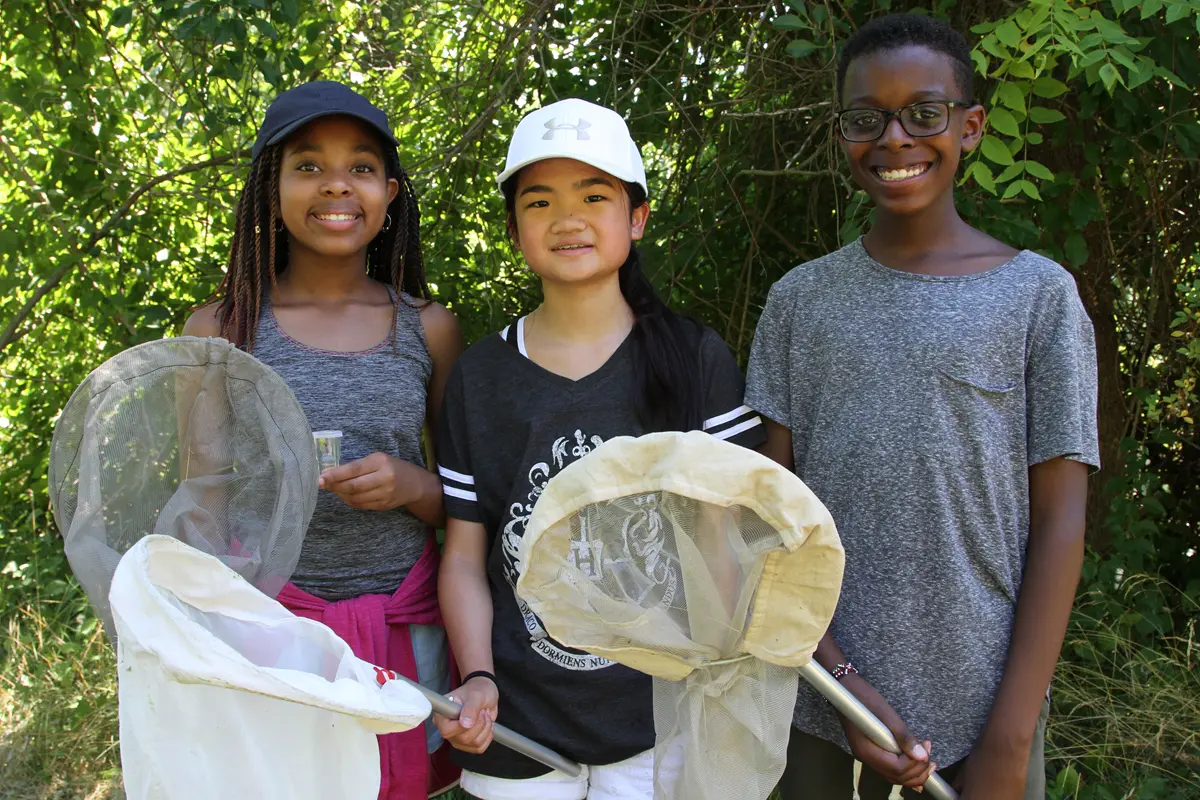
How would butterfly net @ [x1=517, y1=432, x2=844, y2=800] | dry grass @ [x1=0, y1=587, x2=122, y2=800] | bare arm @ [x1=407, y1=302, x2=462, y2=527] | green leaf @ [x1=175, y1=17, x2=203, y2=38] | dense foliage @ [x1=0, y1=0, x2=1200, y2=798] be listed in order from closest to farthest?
butterfly net @ [x1=517, y1=432, x2=844, y2=800] → bare arm @ [x1=407, y1=302, x2=462, y2=527] → green leaf @ [x1=175, y1=17, x2=203, y2=38] → dense foliage @ [x1=0, y1=0, x2=1200, y2=798] → dry grass @ [x1=0, y1=587, x2=122, y2=800]

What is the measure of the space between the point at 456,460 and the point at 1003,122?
139cm

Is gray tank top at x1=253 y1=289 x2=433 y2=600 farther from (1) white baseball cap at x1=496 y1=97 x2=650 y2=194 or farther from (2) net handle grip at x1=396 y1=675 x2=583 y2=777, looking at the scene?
(1) white baseball cap at x1=496 y1=97 x2=650 y2=194

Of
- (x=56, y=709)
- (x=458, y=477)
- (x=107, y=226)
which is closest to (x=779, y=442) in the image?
(x=458, y=477)

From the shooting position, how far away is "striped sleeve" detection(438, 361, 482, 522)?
7.22ft

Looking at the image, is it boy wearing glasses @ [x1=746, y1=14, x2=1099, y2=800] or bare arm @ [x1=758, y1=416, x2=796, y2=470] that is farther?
bare arm @ [x1=758, y1=416, x2=796, y2=470]

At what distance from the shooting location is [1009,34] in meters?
2.40

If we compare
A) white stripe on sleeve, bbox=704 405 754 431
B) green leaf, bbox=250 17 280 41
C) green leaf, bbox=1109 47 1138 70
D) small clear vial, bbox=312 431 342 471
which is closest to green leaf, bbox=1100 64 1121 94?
green leaf, bbox=1109 47 1138 70

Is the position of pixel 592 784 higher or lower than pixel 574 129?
lower

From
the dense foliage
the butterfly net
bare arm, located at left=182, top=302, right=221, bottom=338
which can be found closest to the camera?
the butterfly net

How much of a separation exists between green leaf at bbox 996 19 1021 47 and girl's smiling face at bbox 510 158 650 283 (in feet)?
2.97

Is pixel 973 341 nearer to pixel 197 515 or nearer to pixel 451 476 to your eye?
pixel 451 476

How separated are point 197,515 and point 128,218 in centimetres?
257

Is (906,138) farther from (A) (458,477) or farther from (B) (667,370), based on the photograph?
(A) (458,477)

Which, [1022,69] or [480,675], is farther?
[1022,69]
